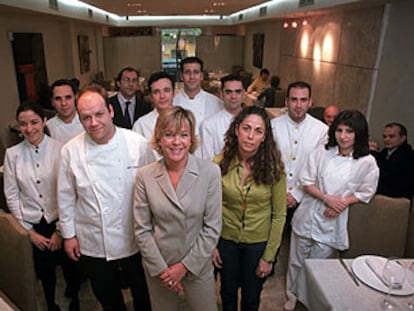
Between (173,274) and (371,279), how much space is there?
0.92 meters

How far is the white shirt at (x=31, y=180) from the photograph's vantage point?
189cm

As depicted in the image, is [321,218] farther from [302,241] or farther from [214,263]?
[214,263]

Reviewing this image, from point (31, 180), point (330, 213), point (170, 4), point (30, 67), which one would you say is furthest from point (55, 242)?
point (170, 4)

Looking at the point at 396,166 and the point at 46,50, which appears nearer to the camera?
the point at 396,166

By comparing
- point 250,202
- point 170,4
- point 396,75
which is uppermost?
point 170,4

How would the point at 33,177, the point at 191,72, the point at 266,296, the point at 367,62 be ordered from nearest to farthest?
the point at 33,177 < the point at 266,296 < the point at 191,72 < the point at 367,62

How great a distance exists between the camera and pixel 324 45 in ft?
19.4

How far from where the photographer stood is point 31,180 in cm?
188

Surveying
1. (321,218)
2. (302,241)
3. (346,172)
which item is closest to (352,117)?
(346,172)

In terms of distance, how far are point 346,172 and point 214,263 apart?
93 centimetres

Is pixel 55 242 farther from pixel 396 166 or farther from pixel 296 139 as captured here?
pixel 396 166

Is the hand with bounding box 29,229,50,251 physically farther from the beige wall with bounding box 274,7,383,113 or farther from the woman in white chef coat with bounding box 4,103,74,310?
the beige wall with bounding box 274,7,383,113

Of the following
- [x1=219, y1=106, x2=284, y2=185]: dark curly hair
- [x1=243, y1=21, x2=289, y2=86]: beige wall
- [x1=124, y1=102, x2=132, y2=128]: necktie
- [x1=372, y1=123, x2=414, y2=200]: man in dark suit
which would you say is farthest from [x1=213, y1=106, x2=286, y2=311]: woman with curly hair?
[x1=243, y1=21, x2=289, y2=86]: beige wall

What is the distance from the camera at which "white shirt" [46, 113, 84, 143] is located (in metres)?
2.34
